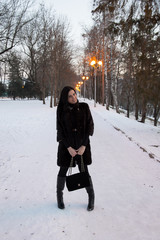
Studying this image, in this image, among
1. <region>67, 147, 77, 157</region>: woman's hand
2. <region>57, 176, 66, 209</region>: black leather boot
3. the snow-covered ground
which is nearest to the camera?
the snow-covered ground

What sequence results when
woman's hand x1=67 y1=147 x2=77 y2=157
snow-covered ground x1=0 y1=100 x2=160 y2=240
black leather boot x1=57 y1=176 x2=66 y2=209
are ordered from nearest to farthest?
1. snow-covered ground x1=0 y1=100 x2=160 y2=240
2. woman's hand x1=67 y1=147 x2=77 y2=157
3. black leather boot x1=57 y1=176 x2=66 y2=209

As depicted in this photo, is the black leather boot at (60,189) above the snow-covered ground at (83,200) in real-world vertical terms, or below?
above

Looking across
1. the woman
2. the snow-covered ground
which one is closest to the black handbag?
the woman

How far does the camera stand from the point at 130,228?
102 inches

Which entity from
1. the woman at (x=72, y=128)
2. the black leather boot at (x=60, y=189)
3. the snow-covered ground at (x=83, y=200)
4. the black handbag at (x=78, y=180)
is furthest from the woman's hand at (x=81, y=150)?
the snow-covered ground at (x=83, y=200)

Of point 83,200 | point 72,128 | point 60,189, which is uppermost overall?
point 72,128

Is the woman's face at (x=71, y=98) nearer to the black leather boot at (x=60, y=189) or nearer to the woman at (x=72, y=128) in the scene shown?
the woman at (x=72, y=128)

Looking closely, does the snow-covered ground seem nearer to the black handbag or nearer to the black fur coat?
the black handbag

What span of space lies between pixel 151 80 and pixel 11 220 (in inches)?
301

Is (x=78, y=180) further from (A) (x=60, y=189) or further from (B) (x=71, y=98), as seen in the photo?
(B) (x=71, y=98)

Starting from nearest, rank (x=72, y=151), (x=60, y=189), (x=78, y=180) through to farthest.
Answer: (x=72, y=151)
(x=78, y=180)
(x=60, y=189)

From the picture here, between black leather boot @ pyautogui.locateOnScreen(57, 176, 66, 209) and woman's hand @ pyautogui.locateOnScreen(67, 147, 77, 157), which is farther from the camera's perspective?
black leather boot @ pyautogui.locateOnScreen(57, 176, 66, 209)

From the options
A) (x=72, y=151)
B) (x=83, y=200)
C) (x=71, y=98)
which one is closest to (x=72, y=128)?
(x=72, y=151)

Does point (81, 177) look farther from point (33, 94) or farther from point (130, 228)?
point (33, 94)
